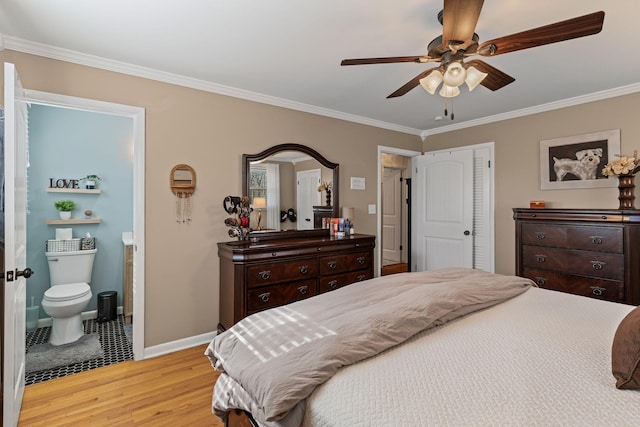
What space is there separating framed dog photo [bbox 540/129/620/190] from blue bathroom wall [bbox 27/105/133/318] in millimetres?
4803

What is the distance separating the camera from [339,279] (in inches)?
131

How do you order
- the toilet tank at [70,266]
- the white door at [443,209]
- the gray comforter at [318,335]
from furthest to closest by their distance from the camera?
the white door at [443,209] < the toilet tank at [70,266] < the gray comforter at [318,335]

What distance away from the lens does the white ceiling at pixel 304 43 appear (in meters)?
1.88

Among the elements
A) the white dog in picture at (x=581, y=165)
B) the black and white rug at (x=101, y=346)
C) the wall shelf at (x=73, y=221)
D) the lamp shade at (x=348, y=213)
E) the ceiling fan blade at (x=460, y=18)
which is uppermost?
the ceiling fan blade at (x=460, y=18)

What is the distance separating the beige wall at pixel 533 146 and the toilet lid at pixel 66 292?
4.57 m

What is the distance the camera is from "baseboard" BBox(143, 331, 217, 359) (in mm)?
2770

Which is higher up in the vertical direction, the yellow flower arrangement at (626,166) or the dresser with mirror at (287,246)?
the yellow flower arrangement at (626,166)

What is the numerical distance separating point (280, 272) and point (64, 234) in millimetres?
2420

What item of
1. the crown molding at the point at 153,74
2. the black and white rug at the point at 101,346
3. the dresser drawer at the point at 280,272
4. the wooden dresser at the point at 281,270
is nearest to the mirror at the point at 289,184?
the wooden dresser at the point at 281,270

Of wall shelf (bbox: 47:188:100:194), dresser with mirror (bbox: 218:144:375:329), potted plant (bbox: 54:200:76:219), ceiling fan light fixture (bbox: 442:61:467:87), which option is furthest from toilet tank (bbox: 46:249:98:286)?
ceiling fan light fixture (bbox: 442:61:467:87)

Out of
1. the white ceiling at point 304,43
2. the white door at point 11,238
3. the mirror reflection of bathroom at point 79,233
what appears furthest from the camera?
the mirror reflection of bathroom at point 79,233

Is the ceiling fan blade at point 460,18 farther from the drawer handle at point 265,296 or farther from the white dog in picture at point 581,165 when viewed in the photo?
the white dog in picture at point 581,165

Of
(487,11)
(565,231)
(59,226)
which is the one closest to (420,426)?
(487,11)

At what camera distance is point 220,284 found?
3.12 meters
